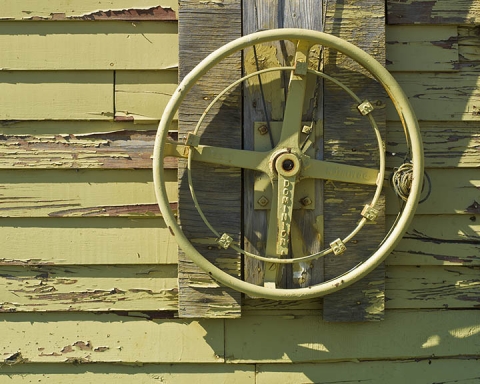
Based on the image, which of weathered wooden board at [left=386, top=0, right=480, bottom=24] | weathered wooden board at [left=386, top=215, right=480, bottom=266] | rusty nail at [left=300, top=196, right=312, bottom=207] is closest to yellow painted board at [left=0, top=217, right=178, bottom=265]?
rusty nail at [left=300, top=196, right=312, bottom=207]

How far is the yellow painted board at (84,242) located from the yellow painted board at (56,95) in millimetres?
364

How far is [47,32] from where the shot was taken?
1.96 m

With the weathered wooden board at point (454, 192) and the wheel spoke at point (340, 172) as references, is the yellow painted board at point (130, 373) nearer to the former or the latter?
the wheel spoke at point (340, 172)

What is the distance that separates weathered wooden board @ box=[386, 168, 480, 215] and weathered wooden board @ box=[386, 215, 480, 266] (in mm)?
29

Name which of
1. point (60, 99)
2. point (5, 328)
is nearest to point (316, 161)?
point (60, 99)

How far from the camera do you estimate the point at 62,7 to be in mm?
1946

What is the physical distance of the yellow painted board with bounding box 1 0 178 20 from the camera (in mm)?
1938

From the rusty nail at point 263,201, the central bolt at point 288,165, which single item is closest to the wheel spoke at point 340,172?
the central bolt at point 288,165

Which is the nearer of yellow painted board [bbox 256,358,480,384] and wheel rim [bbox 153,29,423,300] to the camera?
wheel rim [bbox 153,29,423,300]

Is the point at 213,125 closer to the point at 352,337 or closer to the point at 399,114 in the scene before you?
the point at 399,114

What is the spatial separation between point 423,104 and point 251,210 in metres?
0.72

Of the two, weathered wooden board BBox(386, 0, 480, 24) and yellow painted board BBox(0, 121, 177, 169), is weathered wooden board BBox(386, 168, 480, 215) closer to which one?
weathered wooden board BBox(386, 0, 480, 24)

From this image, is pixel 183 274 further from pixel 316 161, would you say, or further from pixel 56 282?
pixel 316 161

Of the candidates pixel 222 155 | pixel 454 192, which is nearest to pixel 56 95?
pixel 222 155
